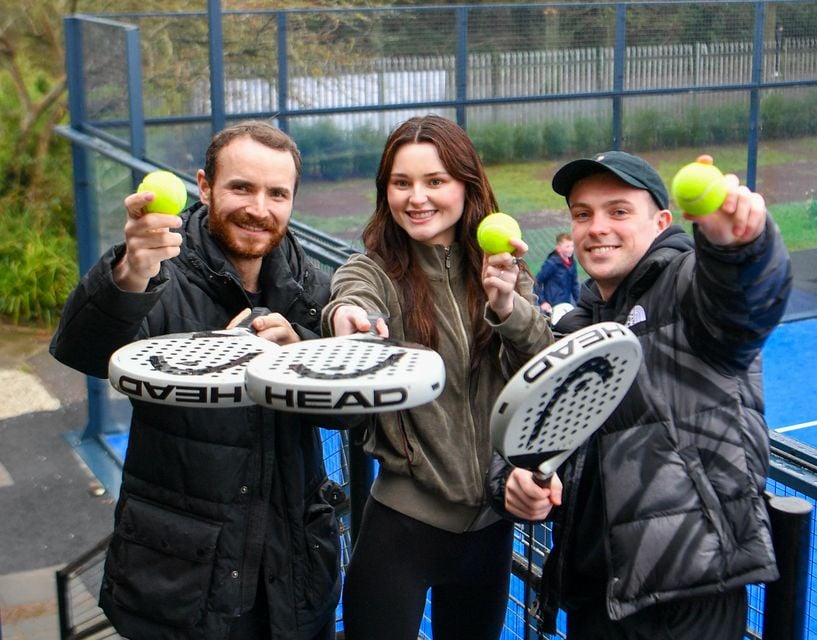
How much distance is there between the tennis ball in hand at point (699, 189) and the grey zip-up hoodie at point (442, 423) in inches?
28.8

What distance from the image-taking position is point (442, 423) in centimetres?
248

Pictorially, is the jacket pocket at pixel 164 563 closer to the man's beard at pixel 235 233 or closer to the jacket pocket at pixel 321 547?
the jacket pocket at pixel 321 547

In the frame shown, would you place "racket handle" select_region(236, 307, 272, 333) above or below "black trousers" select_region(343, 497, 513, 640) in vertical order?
above

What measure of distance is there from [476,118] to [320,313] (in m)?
9.35

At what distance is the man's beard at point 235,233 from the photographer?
2439 millimetres

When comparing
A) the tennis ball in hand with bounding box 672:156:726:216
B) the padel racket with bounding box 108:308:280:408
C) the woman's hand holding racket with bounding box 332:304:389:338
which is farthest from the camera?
the woman's hand holding racket with bounding box 332:304:389:338

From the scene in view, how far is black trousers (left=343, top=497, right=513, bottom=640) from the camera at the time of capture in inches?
99.4

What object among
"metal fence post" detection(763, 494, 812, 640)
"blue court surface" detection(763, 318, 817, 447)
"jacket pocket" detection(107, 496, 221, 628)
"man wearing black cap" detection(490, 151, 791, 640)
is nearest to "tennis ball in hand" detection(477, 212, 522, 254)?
"man wearing black cap" detection(490, 151, 791, 640)

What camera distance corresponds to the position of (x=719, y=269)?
189cm

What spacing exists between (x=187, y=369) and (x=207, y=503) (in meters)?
0.47

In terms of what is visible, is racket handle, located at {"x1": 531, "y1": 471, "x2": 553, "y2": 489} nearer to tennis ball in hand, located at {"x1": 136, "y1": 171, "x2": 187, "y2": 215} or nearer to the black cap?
the black cap

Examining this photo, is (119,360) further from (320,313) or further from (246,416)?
(320,313)

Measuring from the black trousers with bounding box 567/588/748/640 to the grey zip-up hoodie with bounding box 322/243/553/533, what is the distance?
468 millimetres

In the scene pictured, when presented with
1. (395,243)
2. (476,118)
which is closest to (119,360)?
(395,243)
